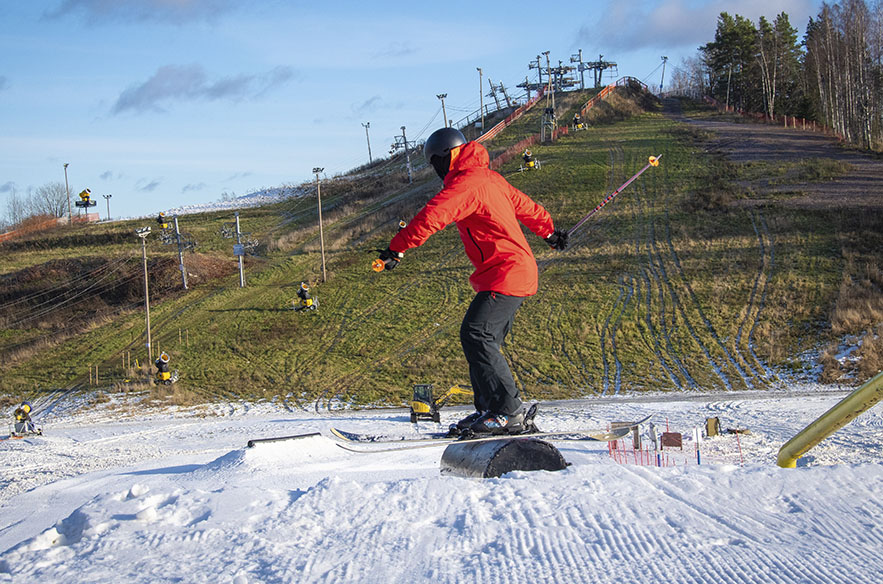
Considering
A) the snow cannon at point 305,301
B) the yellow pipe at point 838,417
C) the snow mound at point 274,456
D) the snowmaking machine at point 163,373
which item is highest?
the yellow pipe at point 838,417

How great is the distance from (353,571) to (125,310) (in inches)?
1434

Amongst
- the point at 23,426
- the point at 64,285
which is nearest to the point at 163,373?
the point at 23,426

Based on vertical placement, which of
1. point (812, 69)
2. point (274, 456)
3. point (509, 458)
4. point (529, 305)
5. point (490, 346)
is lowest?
point (529, 305)

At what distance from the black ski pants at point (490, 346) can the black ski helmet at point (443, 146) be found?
119 centimetres

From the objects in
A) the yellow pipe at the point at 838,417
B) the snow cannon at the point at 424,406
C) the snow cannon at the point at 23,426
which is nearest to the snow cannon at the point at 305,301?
the snow cannon at the point at 23,426

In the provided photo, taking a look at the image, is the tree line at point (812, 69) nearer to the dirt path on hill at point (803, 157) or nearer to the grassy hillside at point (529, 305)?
the dirt path on hill at point (803, 157)

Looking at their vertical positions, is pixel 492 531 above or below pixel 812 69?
below

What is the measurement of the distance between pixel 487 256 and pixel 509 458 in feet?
5.50

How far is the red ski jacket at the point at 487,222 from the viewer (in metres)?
5.66

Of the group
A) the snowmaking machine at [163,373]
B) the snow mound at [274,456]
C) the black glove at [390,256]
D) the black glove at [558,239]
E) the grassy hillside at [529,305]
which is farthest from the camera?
the snowmaking machine at [163,373]

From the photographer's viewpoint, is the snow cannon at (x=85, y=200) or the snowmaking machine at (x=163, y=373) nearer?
the snowmaking machine at (x=163, y=373)

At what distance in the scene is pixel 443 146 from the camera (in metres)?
6.09

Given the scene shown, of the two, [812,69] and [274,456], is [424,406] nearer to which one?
[274,456]

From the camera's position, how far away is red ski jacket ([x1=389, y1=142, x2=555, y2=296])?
5.66m
